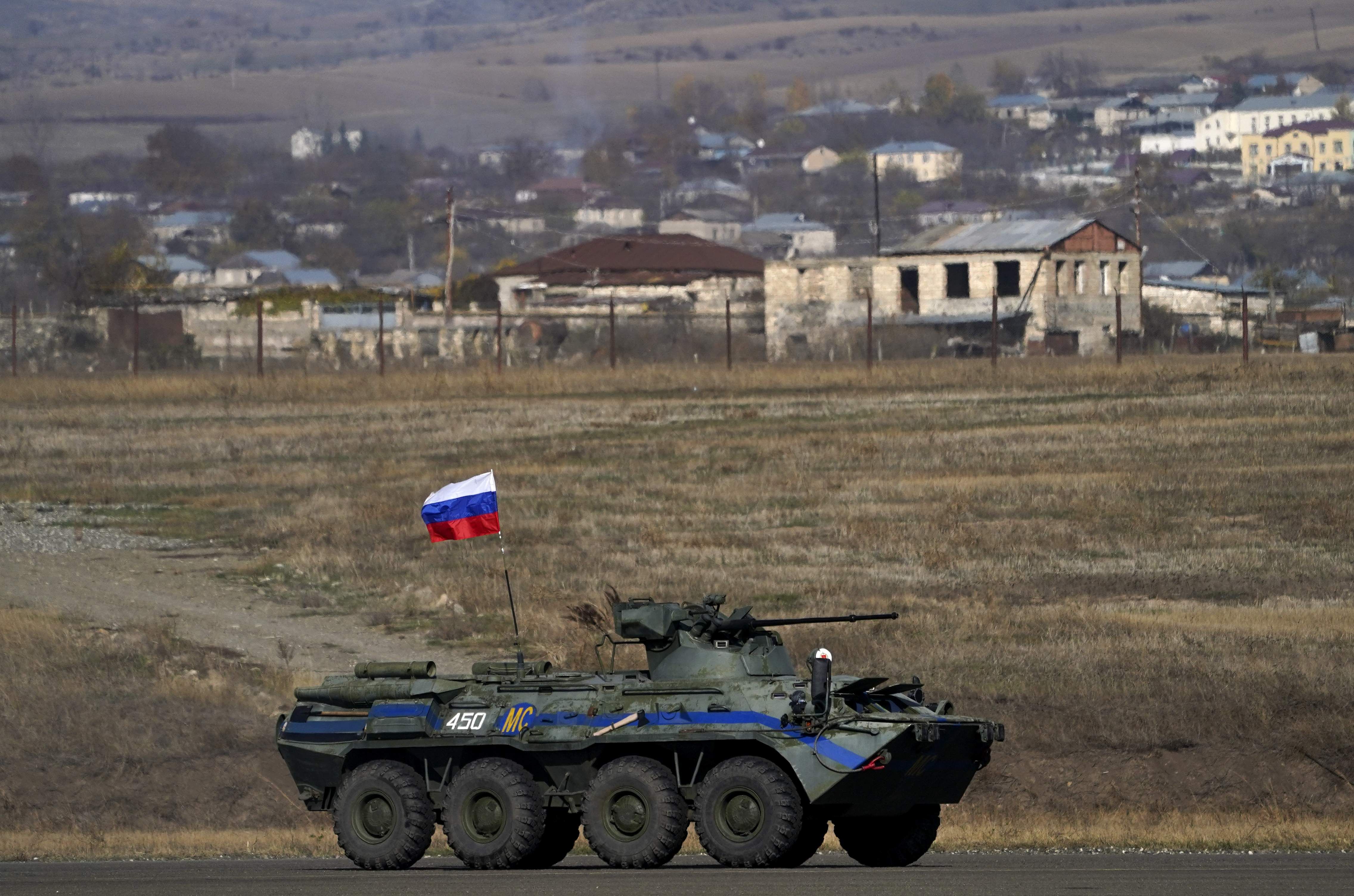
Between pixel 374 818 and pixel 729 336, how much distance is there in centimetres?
4511

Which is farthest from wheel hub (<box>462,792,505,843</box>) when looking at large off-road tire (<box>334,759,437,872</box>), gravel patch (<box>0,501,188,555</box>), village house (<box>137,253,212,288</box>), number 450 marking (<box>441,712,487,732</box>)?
village house (<box>137,253,212,288</box>)

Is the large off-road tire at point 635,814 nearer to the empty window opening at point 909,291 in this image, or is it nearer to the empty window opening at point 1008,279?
the empty window opening at point 1008,279

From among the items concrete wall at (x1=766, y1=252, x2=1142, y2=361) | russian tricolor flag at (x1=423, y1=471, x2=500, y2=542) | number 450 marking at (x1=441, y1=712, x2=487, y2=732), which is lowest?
number 450 marking at (x1=441, y1=712, x2=487, y2=732)

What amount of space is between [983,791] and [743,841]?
280 inches

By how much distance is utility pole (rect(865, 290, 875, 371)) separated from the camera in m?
60.1

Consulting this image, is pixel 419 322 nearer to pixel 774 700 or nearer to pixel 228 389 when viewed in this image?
pixel 228 389

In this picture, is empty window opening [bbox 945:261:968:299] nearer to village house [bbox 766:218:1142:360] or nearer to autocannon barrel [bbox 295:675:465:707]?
village house [bbox 766:218:1142:360]

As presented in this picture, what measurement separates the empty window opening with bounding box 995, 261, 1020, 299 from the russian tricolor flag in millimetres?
76979

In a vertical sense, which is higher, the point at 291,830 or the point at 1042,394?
the point at 1042,394

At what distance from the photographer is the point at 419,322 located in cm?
9350

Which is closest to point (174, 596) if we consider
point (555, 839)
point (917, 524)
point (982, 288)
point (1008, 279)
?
point (917, 524)

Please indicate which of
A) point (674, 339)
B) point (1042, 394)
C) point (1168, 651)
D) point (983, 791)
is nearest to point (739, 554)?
point (1168, 651)

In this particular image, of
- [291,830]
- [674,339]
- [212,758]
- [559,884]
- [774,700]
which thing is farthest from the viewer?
[674,339]

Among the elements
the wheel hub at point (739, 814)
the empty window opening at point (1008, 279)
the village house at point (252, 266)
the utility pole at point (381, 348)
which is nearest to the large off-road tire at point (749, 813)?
the wheel hub at point (739, 814)
